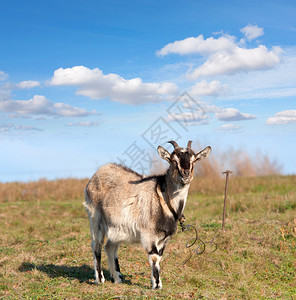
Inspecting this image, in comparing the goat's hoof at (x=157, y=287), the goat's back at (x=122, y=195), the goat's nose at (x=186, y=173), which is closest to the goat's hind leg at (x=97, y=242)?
the goat's back at (x=122, y=195)

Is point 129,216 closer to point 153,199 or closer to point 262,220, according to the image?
point 153,199

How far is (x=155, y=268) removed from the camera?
6.59 meters

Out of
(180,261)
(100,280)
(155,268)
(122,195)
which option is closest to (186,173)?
(122,195)

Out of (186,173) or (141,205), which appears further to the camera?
(141,205)

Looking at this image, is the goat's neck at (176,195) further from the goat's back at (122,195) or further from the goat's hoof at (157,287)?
the goat's hoof at (157,287)

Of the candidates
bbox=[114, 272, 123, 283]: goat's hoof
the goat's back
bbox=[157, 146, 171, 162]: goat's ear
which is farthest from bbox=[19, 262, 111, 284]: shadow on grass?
bbox=[157, 146, 171, 162]: goat's ear

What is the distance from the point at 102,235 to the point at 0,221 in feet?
33.4

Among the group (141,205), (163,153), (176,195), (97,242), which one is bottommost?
(97,242)

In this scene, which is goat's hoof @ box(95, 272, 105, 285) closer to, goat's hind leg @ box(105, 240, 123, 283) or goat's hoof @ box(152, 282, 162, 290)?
goat's hind leg @ box(105, 240, 123, 283)

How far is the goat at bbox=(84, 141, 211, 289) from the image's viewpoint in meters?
6.58

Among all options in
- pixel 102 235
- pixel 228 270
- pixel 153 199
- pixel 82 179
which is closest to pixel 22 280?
pixel 102 235

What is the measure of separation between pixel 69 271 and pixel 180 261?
2.81 meters

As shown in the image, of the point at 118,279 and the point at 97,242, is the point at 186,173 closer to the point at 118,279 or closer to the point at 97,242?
the point at 97,242

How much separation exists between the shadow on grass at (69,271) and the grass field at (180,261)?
2cm
